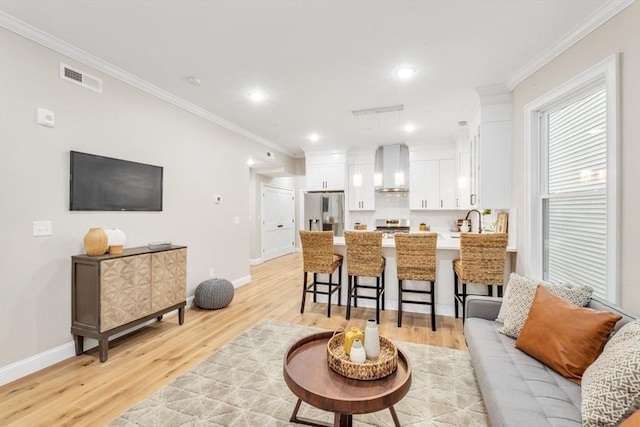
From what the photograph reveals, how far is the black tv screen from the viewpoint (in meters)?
2.63

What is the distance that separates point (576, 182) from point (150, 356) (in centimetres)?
401

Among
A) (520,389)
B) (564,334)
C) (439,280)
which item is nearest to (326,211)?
(439,280)

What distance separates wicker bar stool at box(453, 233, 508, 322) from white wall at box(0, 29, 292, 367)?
340 cm

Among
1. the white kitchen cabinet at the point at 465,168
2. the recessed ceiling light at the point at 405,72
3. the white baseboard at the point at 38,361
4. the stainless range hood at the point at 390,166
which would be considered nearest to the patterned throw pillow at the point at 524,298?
the recessed ceiling light at the point at 405,72

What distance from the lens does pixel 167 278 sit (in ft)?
10.2

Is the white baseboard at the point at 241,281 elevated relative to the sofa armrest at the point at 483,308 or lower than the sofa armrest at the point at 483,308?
lower

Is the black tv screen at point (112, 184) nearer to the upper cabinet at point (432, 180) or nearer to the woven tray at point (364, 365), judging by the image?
the woven tray at point (364, 365)

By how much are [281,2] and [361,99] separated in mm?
1904

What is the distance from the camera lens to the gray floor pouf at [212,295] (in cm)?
381

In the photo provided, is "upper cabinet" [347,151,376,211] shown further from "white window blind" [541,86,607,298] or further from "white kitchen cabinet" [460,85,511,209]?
"white window blind" [541,86,607,298]

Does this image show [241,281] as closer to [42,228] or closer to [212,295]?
[212,295]

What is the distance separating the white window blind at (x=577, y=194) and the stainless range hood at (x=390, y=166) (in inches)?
136

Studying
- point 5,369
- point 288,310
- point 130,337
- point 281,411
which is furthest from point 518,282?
point 5,369

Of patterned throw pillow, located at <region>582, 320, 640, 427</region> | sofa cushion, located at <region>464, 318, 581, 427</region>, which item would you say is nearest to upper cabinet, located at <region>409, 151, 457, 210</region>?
sofa cushion, located at <region>464, 318, 581, 427</region>
